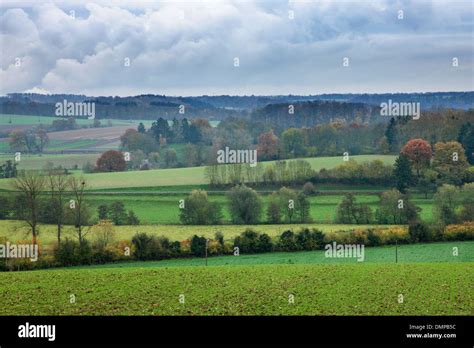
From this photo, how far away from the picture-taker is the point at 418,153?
23.6m

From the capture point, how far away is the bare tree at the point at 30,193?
20875mm

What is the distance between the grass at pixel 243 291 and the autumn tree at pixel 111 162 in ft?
24.2

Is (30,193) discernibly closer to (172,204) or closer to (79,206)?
(79,206)

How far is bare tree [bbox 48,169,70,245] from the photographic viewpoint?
21.1 m

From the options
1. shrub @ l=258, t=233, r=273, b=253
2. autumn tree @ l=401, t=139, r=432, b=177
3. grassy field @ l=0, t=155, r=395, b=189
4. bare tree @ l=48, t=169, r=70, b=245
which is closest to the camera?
shrub @ l=258, t=233, r=273, b=253

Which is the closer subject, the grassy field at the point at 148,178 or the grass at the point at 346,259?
the grass at the point at 346,259

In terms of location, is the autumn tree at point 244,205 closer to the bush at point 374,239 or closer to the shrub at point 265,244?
the shrub at point 265,244

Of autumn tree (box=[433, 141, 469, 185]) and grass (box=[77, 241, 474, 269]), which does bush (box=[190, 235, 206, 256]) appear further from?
autumn tree (box=[433, 141, 469, 185])

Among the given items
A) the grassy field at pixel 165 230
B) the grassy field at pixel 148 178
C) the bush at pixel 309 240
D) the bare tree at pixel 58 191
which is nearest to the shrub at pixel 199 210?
the grassy field at pixel 165 230

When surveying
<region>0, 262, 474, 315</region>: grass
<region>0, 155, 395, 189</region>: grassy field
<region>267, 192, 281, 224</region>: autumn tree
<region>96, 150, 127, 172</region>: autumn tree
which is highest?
<region>96, 150, 127, 172</region>: autumn tree

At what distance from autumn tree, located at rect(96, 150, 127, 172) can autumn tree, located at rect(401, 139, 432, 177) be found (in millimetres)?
10277

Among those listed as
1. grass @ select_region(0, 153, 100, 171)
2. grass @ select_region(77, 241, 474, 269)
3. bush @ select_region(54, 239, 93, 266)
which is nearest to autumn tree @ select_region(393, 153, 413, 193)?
grass @ select_region(77, 241, 474, 269)

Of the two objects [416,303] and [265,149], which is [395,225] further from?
[416,303]
